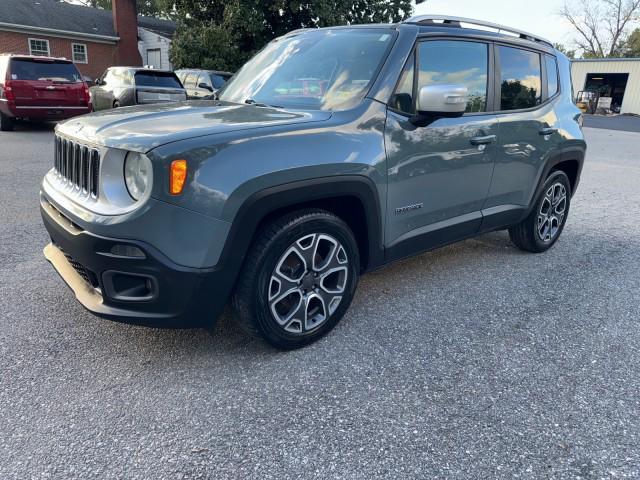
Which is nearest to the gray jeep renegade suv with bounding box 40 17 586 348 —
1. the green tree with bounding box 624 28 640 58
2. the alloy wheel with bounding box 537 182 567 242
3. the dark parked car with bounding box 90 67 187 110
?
the alloy wheel with bounding box 537 182 567 242

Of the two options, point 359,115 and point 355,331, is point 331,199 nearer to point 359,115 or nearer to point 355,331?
point 359,115

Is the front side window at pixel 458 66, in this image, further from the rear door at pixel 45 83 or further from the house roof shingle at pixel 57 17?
the house roof shingle at pixel 57 17

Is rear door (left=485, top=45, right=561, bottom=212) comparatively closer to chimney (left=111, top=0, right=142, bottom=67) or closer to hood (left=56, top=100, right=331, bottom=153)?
hood (left=56, top=100, right=331, bottom=153)

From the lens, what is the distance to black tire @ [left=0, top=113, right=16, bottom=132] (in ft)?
37.3

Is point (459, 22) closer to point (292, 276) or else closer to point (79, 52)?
point (292, 276)

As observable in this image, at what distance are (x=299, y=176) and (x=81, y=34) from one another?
31.2m

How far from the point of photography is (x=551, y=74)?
14.6 ft

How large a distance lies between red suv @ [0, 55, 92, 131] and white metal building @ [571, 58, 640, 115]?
1231 inches

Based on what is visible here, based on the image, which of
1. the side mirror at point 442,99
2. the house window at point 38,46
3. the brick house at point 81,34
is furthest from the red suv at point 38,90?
the house window at point 38,46

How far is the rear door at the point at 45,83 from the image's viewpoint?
11.0 meters

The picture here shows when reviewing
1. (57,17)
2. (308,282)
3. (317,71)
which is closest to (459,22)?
(317,71)

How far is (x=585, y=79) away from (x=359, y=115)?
39137 mm

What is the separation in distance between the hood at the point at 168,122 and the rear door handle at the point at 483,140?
1244mm

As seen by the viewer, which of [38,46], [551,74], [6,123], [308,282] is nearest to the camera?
[308,282]
